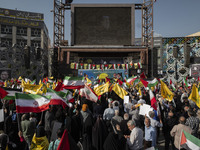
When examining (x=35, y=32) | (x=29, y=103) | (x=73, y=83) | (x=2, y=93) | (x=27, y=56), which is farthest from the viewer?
(x=35, y=32)

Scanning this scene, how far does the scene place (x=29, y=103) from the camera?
6.31 metres

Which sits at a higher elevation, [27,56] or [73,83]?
[27,56]

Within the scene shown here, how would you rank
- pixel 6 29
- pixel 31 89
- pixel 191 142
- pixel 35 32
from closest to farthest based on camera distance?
1. pixel 191 142
2. pixel 31 89
3. pixel 6 29
4. pixel 35 32

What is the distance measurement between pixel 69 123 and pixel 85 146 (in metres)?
1.54

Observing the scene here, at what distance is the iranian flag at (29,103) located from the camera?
20.0 ft

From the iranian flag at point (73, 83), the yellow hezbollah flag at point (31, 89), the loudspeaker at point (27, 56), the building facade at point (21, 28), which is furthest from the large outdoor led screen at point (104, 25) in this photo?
the yellow hezbollah flag at point (31, 89)

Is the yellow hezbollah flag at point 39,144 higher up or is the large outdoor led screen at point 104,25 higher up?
the large outdoor led screen at point 104,25

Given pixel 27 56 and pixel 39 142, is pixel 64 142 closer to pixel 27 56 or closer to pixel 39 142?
pixel 39 142

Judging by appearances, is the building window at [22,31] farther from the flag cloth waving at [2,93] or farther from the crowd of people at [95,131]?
the flag cloth waving at [2,93]

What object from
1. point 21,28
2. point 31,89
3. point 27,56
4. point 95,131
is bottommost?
point 95,131

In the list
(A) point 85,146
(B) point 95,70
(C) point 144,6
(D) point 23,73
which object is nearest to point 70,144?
(A) point 85,146

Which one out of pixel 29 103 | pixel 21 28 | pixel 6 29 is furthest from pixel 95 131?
pixel 21 28

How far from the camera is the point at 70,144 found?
4.70 m

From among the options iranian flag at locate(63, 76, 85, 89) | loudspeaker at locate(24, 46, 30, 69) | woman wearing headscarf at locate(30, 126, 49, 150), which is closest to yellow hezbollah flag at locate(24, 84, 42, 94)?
iranian flag at locate(63, 76, 85, 89)
